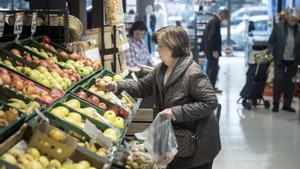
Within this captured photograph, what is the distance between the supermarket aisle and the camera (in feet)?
20.1

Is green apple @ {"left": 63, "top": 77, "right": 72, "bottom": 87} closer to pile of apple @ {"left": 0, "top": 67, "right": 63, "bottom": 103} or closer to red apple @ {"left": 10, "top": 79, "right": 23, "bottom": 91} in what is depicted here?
pile of apple @ {"left": 0, "top": 67, "right": 63, "bottom": 103}

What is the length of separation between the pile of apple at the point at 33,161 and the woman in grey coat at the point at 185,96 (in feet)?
3.52

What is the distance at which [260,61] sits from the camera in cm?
898

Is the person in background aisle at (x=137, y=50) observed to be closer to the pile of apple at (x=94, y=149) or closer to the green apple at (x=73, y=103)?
the green apple at (x=73, y=103)

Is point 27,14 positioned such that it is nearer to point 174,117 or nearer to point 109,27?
point 109,27

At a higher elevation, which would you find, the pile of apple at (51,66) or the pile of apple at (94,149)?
the pile of apple at (51,66)

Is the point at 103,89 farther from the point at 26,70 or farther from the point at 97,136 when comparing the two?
the point at 97,136

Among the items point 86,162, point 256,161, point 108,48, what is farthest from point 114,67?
point 86,162

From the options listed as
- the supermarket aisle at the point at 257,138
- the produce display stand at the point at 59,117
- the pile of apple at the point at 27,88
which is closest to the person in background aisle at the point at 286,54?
the supermarket aisle at the point at 257,138

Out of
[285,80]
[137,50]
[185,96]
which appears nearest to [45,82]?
[185,96]

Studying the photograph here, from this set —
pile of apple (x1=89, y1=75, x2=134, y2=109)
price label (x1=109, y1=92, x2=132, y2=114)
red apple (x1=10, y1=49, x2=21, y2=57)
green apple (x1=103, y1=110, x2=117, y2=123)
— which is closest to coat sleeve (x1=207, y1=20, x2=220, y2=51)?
pile of apple (x1=89, y1=75, x2=134, y2=109)

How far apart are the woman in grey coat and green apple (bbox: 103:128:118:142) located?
1.60ft

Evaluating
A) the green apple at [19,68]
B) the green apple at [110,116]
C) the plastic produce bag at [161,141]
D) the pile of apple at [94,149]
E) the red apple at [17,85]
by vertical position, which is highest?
the green apple at [19,68]

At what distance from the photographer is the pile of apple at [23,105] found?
2787 millimetres
